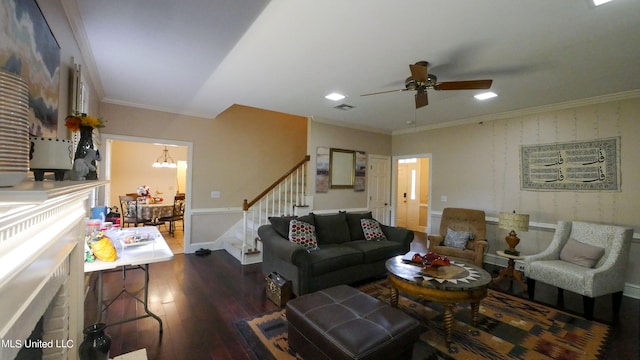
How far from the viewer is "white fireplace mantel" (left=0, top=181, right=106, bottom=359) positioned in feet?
2.37

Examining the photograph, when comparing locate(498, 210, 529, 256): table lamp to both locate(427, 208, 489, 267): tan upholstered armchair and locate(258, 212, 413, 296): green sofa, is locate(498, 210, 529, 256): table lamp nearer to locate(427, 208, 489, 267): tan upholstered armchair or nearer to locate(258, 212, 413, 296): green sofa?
locate(427, 208, 489, 267): tan upholstered armchair

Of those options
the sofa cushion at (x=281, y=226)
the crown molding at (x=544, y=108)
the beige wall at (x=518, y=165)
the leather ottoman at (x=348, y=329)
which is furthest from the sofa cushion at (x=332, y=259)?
the crown molding at (x=544, y=108)

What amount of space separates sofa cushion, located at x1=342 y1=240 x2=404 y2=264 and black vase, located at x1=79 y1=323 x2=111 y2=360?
9.45ft

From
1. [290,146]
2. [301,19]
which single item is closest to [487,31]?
[301,19]

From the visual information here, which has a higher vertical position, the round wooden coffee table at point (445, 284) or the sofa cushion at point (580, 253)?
the sofa cushion at point (580, 253)

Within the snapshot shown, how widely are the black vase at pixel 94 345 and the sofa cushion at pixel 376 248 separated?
9.45 feet

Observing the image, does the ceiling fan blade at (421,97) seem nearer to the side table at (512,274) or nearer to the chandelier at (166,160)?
the side table at (512,274)

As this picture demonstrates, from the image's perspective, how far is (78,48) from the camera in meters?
2.34

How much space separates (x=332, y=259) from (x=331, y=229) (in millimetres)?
832

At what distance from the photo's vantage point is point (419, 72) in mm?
2535

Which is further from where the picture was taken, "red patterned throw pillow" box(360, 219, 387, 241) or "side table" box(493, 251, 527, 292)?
"red patterned throw pillow" box(360, 219, 387, 241)

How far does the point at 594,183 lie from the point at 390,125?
3.37 metres

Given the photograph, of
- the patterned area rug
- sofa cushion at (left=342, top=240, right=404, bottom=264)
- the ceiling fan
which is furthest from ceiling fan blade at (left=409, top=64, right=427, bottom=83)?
the patterned area rug

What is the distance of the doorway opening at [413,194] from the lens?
838 cm
